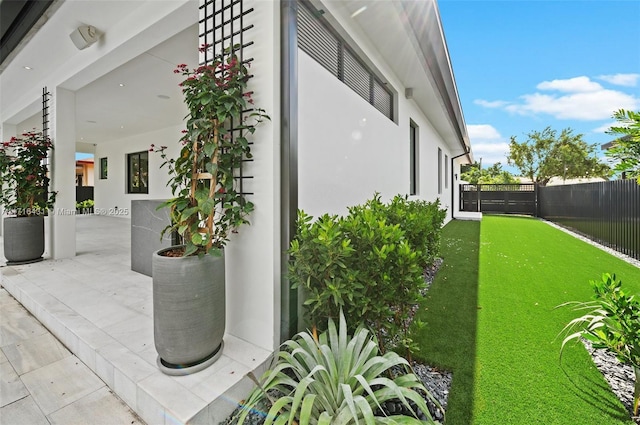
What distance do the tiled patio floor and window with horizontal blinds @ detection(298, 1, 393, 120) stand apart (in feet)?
8.67

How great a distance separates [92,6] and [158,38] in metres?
0.66

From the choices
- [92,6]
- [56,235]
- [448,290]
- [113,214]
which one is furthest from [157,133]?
[448,290]

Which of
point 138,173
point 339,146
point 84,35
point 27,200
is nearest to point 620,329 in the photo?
point 339,146

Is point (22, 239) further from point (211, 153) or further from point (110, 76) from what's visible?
point (211, 153)

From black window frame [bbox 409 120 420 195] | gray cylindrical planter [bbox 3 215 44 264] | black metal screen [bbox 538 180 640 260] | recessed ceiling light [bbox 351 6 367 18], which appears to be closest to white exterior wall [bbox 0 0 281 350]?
recessed ceiling light [bbox 351 6 367 18]

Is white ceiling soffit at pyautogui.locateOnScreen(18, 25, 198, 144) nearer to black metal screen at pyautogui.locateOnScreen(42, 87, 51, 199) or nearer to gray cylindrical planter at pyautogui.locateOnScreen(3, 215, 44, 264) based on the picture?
black metal screen at pyautogui.locateOnScreen(42, 87, 51, 199)

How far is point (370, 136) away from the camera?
398cm

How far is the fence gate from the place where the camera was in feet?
53.4

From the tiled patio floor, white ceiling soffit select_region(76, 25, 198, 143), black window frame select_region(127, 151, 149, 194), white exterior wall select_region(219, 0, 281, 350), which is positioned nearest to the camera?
the tiled patio floor

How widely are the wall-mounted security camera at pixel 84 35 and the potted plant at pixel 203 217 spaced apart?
224 centimetres

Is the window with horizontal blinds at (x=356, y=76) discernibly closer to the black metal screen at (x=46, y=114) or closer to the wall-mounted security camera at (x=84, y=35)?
the wall-mounted security camera at (x=84, y=35)

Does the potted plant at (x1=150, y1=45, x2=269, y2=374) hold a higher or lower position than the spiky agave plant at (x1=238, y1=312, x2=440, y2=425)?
higher

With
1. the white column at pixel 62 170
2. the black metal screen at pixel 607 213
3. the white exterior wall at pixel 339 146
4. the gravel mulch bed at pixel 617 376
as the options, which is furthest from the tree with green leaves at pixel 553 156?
the white column at pixel 62 170

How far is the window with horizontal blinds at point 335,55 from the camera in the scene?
2751 millimetres
